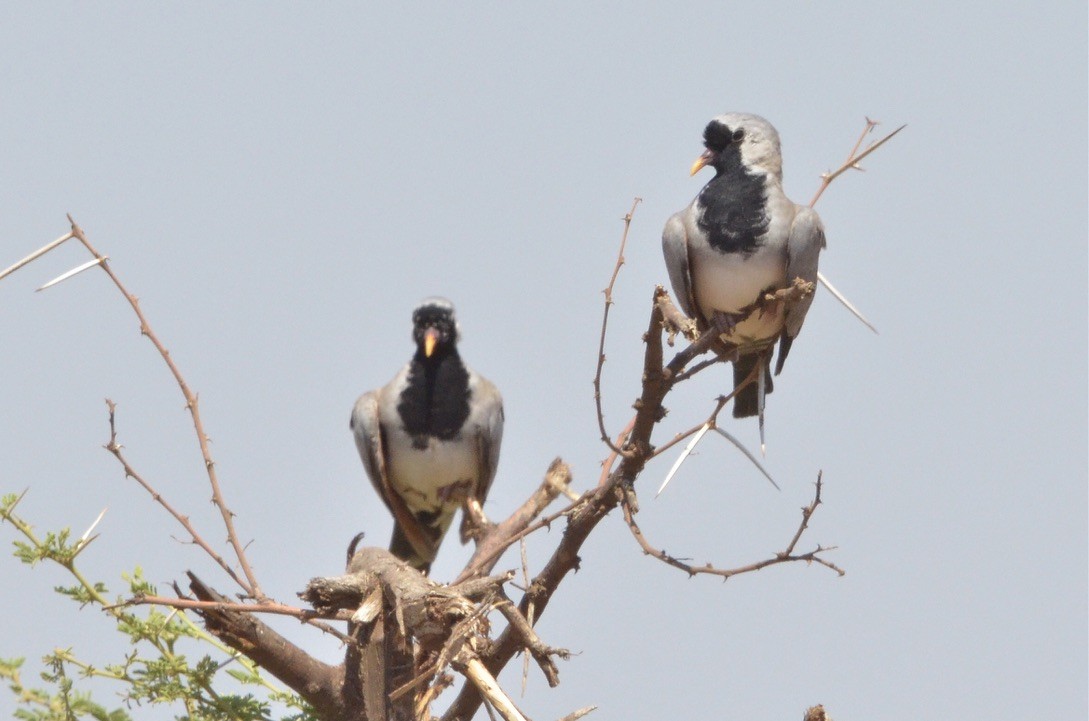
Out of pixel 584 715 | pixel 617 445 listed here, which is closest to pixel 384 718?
pixel 584 715

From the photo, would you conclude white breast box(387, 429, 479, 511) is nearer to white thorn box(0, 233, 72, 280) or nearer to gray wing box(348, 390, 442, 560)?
gray wing box(348, 390, 442, 560)

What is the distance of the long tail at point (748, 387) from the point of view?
770cm

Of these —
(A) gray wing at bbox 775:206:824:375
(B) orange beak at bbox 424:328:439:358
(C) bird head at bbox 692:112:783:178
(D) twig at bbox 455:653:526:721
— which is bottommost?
(D) twig at bbox 455:653:526:721

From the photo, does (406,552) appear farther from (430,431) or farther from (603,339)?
(603,339)

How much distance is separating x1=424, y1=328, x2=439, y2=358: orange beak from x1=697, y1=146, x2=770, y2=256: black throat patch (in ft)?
7.57

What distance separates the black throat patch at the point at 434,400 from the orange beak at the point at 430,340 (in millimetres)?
231

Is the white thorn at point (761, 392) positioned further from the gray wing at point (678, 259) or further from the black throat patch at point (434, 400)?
the black throat patch at point (434, 400)

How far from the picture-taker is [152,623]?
6.06 meters

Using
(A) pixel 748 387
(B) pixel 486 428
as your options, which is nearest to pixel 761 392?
(A) pixel 748 387

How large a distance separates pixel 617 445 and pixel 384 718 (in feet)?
4.76

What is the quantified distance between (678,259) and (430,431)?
2607 mm

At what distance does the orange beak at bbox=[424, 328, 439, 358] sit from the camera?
908 cm

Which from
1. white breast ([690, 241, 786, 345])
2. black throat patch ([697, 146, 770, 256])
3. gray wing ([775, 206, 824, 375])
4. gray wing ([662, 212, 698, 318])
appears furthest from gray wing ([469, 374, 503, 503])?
gray wing ([775, 206, 824, 375])

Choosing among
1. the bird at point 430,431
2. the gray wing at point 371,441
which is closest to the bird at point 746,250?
the bird at point 430,431
